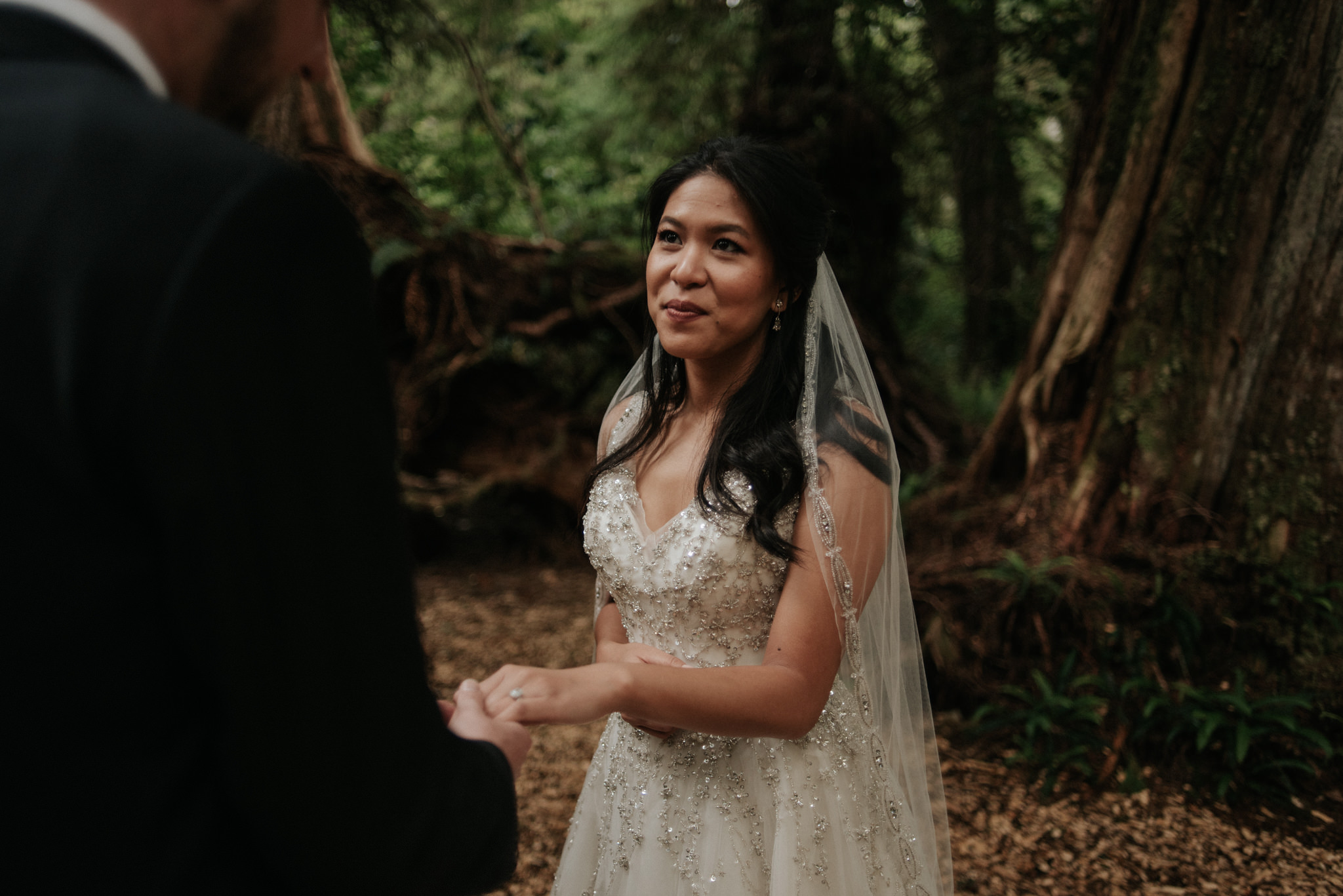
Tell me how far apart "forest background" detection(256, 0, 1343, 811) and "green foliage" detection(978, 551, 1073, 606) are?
0.05ft

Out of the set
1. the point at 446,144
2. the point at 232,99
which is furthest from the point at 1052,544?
the point at 446,144

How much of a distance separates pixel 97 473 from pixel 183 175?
0.25m

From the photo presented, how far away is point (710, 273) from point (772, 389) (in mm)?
317

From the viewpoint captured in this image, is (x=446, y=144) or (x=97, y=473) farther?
(x=446, y=144)

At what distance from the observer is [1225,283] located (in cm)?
359

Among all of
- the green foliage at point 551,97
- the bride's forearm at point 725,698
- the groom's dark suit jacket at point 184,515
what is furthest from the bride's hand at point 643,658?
the green foliage at point 551,97


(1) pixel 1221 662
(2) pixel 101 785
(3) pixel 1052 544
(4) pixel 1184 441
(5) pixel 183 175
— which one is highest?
(5) pixel 183 175

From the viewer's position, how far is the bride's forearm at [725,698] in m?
1.42

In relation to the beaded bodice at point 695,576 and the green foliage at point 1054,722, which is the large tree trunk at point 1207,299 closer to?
the green foliage at point 1054,722

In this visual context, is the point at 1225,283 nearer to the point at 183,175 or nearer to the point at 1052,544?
the point at 1052,544

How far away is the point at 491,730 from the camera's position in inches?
43.3

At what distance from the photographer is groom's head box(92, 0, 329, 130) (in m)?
0.73

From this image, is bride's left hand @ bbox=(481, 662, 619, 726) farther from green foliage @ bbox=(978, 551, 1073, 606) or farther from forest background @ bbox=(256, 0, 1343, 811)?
green foliage @ bbox=(978, 551, 1073, 606)

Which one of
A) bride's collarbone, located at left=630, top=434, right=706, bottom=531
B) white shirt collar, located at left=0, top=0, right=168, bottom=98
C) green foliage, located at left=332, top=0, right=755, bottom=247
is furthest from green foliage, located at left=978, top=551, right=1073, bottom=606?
green foliage, located at left=332, top=0, right=755, bottom=247
